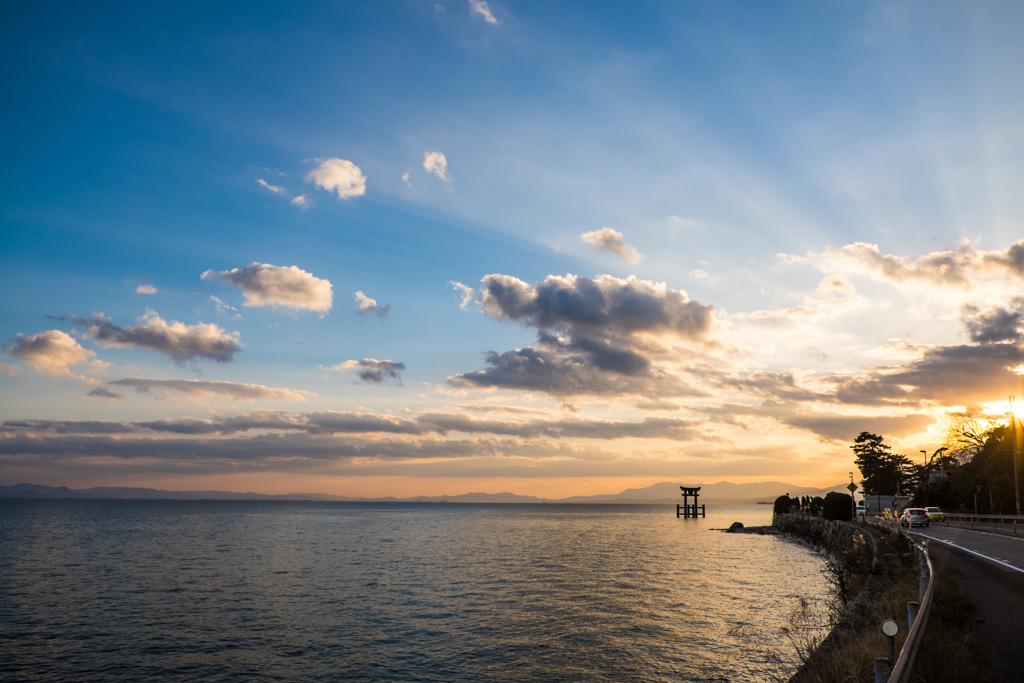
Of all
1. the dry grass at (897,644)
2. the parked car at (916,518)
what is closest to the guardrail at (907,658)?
the dry grass at (897,644)

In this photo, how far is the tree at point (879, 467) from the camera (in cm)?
11775

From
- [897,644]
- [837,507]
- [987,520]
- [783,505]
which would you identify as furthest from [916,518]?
[897,644]

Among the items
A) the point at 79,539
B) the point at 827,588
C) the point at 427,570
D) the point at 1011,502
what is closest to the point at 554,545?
the point at 427,570

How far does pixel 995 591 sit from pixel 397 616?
69.4ft

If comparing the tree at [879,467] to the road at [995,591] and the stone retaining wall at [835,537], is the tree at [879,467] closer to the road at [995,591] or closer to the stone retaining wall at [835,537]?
the stone retaining wall at [835,537]

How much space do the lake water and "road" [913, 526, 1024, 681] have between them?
6.17m

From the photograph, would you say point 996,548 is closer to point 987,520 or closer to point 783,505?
point 987,520

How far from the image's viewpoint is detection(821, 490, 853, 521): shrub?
6581cm

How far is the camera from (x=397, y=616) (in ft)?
86.5

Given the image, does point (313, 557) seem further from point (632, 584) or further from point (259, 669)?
point (259, 669)

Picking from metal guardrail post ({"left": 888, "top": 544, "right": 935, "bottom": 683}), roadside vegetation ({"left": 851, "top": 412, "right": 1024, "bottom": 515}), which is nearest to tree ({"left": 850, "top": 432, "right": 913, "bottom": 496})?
roadside vegetation ({"left": 851, "top": 412, "right": 1024, "bottom": 515})

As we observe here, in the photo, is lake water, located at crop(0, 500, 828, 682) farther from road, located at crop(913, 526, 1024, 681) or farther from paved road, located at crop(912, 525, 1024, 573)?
paved road, located at crop(912, 525, 1024, 573)

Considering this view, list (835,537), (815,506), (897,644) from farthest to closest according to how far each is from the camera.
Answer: (815,506) < (835,537) < (897,644)

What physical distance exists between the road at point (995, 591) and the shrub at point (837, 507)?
35849 mm
